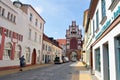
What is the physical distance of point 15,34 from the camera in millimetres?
22922

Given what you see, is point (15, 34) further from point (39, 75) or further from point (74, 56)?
point (74, 56)

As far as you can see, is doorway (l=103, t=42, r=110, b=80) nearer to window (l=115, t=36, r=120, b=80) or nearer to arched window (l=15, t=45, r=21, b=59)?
window (l=115, t=36, r=120, b=80)

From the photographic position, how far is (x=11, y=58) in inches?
865

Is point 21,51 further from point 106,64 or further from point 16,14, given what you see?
point 106,64

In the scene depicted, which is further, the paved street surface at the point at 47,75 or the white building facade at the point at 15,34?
the white building facade at the point at 15,34

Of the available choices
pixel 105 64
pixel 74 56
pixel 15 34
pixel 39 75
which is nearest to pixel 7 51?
pixel 15 34

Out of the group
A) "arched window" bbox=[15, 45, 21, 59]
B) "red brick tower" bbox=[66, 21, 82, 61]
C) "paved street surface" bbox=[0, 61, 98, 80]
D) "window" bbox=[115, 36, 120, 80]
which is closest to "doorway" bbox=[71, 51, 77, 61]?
"red brick tower" bbox=[66, 21, 82, 61]

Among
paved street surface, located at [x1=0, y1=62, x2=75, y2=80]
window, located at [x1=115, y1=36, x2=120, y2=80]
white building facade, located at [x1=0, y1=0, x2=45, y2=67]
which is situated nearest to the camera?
window, located at [x1=115, y1=36, x2=120, y2=80]

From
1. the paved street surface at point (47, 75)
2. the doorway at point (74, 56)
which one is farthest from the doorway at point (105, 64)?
the doorway at point (74, 56)

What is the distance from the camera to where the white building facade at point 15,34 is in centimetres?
1973

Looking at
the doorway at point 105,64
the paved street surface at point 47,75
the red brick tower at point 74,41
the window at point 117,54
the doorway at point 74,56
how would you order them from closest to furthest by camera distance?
the window at point 117,54 → the doorway at point 105,64 → the paved street surface at point 47,75 → the red brick tower at point 74,41 → the doorway at point 74,56

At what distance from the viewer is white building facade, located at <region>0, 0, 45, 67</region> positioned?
1973cm

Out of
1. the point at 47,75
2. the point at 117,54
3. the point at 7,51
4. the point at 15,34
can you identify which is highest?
the point at 15,34

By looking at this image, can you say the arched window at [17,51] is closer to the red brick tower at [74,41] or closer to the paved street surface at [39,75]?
the paved street surface at [39,75]
